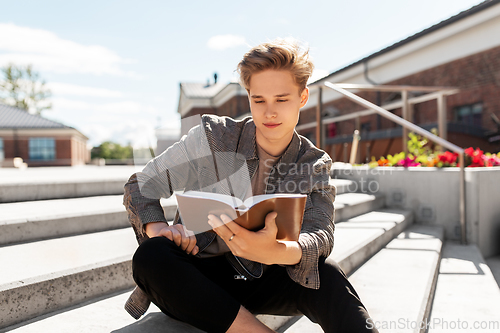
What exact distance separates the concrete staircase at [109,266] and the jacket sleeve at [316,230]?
454 millimetres

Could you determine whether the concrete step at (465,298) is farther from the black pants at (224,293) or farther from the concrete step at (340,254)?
the black pants at (224,293)

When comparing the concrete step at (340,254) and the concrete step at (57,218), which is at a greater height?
the concrete step at (57,218)

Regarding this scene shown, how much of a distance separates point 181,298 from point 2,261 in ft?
3.38

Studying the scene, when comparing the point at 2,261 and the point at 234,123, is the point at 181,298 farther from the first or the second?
the point at 2,261

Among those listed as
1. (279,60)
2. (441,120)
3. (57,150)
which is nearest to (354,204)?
(279,60)

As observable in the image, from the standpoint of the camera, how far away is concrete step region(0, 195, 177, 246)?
1754 mm

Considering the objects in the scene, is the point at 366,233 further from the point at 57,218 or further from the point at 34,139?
the point at 34,139

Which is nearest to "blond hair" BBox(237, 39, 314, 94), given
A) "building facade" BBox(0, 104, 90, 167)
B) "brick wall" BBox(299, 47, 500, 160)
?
"brick wall" BBox(299, 47, 500, 160)

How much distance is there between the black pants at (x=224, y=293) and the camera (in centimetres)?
97

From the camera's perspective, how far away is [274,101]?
1248 millimetres

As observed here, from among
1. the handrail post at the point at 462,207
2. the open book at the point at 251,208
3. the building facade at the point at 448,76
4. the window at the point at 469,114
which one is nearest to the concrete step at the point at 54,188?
the open book at the point at 251,208

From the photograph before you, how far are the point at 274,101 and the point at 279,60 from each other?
152 mm

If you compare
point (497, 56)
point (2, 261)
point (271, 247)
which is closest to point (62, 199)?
point (2, 261)

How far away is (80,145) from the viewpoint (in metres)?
26.5
